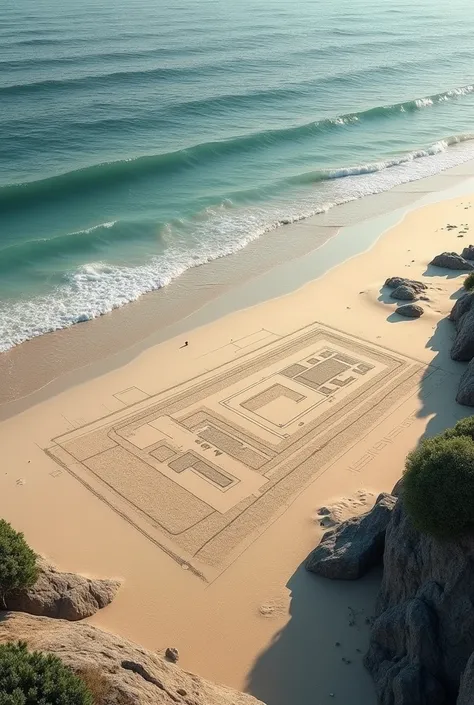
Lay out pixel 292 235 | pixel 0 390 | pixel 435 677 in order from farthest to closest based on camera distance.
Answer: pixel 292 235 → pixel 0 390 → pixel 435 677

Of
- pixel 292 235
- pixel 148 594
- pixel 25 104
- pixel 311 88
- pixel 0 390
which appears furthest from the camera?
pixel 311 88

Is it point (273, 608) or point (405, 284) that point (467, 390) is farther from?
point (273, 608)

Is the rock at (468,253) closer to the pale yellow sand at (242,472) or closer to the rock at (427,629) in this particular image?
the pale yellow sand at (242,472)

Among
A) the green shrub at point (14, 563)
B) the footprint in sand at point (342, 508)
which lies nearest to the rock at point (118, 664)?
the green shrub at point (14, 563)

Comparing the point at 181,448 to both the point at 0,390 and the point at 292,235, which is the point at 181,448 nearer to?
the point at 0,390

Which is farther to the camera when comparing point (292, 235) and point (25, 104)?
point (25, 104)

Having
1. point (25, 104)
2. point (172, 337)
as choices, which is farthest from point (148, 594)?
point (25, 104)
